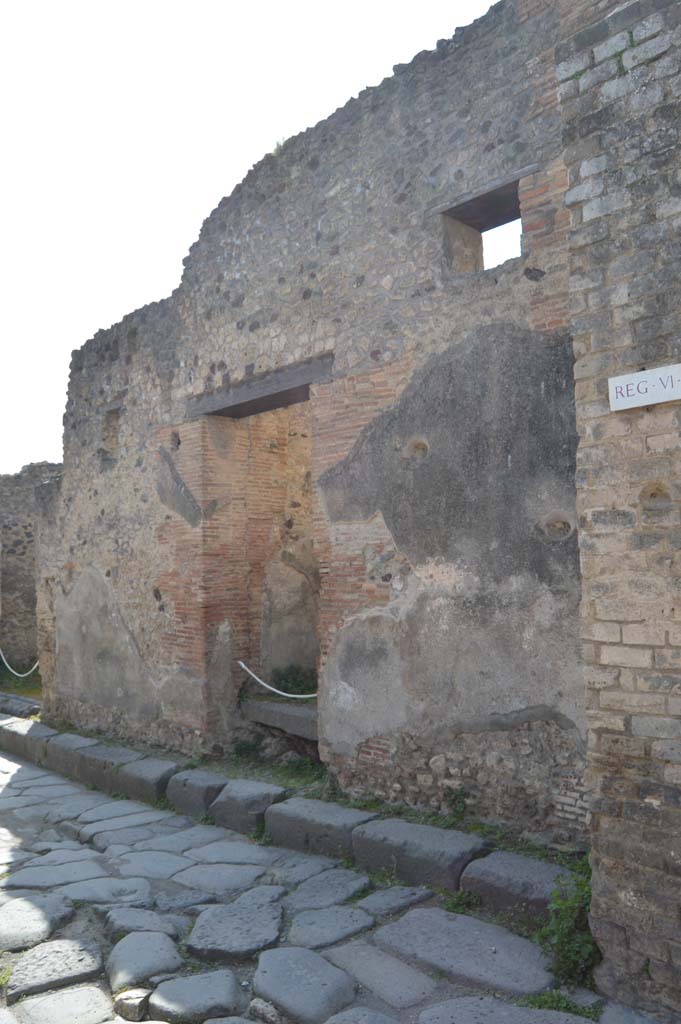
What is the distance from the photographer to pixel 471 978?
122 inches

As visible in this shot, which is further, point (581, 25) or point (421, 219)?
point (421, 219)

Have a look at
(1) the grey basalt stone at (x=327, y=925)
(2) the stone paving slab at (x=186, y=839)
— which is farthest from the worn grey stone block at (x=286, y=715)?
(1) the grey basalt stone at (x=327, y=925)

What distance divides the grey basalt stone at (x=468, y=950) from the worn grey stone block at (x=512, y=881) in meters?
0.12

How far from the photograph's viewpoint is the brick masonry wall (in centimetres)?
280

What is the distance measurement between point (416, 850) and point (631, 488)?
2160 millimetres

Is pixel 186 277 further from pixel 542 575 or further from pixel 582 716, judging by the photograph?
pixel 582 716

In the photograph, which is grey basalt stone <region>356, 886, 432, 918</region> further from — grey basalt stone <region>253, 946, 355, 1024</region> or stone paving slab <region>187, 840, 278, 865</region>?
stone paving slab <region>187, 840, 278, 865</region>

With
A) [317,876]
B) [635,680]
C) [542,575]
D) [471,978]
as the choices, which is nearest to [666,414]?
[635,680]

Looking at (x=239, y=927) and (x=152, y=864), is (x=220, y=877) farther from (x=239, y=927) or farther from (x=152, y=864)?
(x=239, y=927)

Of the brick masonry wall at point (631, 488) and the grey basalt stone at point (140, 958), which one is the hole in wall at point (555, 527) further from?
the grey basalt stone at point (140, 958)

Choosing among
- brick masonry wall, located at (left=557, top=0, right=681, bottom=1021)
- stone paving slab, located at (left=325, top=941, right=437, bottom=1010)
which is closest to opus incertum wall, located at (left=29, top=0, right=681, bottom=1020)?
brick masonry wall, located at (left=557, top=0, right=681, bottom=1021)

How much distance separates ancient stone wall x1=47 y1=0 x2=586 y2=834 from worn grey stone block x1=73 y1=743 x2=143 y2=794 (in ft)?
1.13

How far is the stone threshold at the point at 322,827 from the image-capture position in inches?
144

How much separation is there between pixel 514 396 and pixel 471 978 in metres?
2.64
